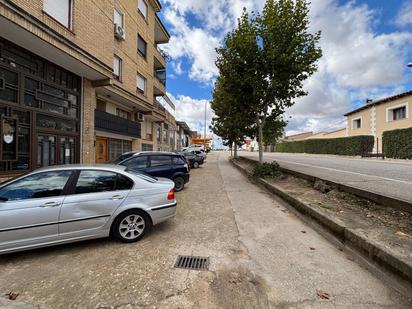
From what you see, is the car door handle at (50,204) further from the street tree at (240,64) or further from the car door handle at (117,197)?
the street tree at (240,64)

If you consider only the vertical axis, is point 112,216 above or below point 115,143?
below

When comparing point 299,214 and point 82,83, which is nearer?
point 299,214

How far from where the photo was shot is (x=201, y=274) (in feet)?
9.92

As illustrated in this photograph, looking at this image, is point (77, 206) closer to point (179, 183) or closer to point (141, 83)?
point (179, 183)

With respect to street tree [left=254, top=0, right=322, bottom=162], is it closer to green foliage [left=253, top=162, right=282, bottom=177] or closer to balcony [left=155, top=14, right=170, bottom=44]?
green foliage [left=253, top=162, right=282, bottom=177]

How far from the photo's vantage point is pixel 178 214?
5801mm

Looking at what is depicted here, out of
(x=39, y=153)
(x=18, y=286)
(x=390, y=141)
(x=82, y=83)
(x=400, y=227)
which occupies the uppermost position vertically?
(x=82, y=83)

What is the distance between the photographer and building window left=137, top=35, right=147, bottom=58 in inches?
597

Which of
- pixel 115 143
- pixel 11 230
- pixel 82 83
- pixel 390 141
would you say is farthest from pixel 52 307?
pixel 390 141

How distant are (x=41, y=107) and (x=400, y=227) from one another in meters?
10.5

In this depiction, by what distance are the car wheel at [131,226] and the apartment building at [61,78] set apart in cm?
525

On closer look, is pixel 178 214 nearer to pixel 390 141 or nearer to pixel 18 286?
pixel 18 286

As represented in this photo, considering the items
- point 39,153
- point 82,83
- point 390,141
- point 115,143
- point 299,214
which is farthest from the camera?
point 390,141

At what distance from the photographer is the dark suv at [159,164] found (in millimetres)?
8258
